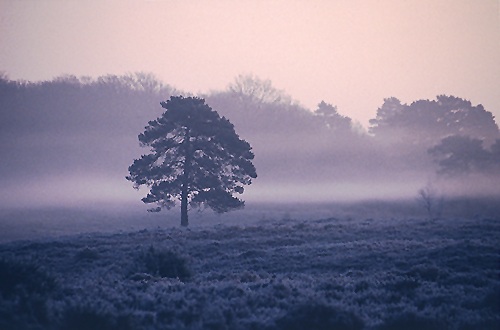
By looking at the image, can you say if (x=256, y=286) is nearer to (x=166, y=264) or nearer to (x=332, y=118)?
(x=166, y=264)

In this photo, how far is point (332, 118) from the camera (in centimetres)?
11325

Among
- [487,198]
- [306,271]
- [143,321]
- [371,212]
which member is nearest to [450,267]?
[306,271]

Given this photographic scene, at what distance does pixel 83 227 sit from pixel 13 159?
4632 cm

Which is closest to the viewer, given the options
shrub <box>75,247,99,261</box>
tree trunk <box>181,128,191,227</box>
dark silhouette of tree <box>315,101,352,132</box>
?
shrub <box>75,247,99,261</box>

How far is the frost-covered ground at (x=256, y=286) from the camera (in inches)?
468

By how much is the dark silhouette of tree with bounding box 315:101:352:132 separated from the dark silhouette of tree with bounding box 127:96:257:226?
70.2m

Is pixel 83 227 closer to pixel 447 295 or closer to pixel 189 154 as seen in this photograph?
pixel 189 154

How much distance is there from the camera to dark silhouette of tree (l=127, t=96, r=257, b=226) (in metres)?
41.3

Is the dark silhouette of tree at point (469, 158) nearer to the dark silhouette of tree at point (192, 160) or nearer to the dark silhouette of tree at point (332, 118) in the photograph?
the dark silhouette of tree at point (192, 160)

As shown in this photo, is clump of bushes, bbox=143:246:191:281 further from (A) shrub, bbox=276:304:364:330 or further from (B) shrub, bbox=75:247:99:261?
(A) shrub, bbox=276:304:364:330

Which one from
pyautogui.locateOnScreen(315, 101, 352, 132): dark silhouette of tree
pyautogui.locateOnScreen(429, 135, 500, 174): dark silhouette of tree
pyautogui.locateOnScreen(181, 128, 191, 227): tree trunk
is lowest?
pyautogui.locateOnScreen(181, 128, 191, 227): tree trunk

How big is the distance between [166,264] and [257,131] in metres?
85.2

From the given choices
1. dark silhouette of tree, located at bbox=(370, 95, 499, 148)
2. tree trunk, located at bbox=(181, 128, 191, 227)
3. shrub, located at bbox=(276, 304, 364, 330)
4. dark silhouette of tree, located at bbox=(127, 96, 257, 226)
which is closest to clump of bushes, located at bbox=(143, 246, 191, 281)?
shrub, located at bbox=(276, 304, 364, 330)

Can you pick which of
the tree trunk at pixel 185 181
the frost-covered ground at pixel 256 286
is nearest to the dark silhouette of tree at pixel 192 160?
the tree trunk at pixel 185 181
